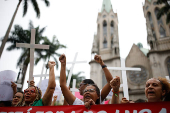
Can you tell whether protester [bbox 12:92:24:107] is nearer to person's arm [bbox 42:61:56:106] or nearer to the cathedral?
person's arm [bbox 42:61:56:106]

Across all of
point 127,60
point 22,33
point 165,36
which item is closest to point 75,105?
point 22,33

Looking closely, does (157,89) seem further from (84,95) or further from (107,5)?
(107,5)

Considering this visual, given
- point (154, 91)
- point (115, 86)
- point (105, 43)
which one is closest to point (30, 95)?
point (115, 86)

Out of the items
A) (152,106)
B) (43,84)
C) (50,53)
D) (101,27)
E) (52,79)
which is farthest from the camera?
(101,27)

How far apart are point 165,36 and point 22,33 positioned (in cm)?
2204

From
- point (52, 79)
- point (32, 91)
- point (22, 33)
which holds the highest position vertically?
point (22, 33)

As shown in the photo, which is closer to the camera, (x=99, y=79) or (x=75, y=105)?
(x=75, y=105)

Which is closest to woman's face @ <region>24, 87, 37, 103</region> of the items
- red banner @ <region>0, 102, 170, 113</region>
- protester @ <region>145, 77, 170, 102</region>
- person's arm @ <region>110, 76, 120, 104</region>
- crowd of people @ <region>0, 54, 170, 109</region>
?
crowd of people @ <region>0, 54, 170, 109</region>

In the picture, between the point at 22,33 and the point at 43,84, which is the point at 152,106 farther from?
the point at 22,33

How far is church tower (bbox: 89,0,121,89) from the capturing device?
22.2m

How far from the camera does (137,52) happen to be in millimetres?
23047

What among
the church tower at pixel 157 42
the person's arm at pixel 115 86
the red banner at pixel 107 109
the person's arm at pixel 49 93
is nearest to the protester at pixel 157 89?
the red banner at pixel 107 109

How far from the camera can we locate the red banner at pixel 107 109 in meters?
1.98

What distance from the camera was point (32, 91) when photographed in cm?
265
